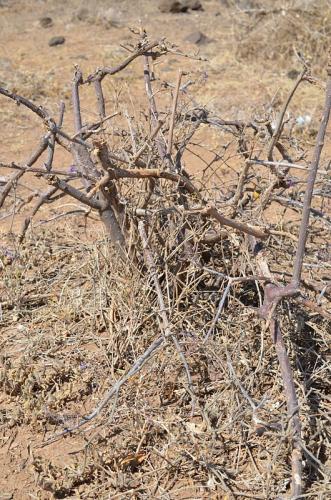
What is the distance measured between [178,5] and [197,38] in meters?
1.71

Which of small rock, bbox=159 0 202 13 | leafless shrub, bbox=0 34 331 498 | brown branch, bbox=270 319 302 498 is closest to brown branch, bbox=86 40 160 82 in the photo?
leafless shrub, bbox=0 34 331 498

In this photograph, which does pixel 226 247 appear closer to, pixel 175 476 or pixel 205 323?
pixel 205 323

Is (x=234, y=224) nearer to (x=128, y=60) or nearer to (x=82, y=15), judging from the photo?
(x=128, y=60)

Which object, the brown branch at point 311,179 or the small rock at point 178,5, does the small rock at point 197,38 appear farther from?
the brown branch at point 311,179

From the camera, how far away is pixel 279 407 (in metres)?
2.59

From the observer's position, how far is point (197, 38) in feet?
26.5

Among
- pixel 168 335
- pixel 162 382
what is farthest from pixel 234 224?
pixel 162 382

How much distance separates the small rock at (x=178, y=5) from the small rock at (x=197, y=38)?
1505 mm

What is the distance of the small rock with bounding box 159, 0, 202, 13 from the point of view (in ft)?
31.3

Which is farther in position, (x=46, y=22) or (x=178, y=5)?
(x=178, y=5)

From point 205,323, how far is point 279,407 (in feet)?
1.51

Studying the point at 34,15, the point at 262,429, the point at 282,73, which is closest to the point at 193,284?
the point at 262,429

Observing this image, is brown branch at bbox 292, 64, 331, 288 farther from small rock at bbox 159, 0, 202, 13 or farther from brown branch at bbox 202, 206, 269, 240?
small rock at bbox 159, 0, 202, 13

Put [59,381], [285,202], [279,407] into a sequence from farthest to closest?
[285,202] < [59,381] < [279,407]
